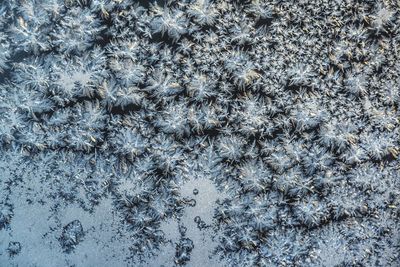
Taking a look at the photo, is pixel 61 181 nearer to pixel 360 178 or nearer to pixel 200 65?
pixel 200 65

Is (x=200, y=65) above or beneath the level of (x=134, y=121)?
above

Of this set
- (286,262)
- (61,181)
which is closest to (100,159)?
(61,181)

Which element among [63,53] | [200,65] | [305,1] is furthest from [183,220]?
[305,1]

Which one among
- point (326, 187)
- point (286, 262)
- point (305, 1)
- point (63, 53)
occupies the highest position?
point (305, 1)

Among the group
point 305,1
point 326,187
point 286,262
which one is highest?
point 305,1

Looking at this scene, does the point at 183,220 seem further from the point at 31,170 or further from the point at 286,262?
the point at 31,170

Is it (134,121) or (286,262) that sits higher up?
(134,121)
